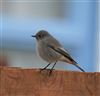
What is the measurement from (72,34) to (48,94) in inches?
273

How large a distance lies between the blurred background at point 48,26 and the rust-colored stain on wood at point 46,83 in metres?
5.50

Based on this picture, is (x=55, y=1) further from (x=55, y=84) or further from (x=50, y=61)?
(x=55, y=84)

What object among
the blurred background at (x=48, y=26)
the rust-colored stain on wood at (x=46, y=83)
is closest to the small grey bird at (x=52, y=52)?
the rust-colored stain on wood at (x=46, y=83)

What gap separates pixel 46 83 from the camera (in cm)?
413

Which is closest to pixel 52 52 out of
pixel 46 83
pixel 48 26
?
pixel 46 83

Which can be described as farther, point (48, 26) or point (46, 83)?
point (48, 26)

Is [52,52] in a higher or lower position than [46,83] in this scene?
lower

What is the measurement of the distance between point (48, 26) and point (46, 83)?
22.8ft

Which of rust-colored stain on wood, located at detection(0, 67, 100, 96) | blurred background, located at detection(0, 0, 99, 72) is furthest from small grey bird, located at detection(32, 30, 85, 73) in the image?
blurred background, located at detection(0, 0, 99, 72)

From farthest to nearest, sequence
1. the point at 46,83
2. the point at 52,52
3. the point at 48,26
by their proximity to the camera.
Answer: the point at 48,26 < the point at 52,52 < the point at 46,83

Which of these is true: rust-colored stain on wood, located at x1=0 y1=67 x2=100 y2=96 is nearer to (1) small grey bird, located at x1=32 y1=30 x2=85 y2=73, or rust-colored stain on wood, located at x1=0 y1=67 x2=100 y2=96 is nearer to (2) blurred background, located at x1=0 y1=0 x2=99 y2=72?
(1) small grey bird, located at x1=32 y1=30 x2=85 y2=73

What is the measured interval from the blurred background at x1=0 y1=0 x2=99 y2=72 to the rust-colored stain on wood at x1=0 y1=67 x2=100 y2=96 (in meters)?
5.50

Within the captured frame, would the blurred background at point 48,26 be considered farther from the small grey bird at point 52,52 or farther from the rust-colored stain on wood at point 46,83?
the rust-colored stain on wood at point 46,83

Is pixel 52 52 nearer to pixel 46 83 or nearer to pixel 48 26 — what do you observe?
pixel 46 83
